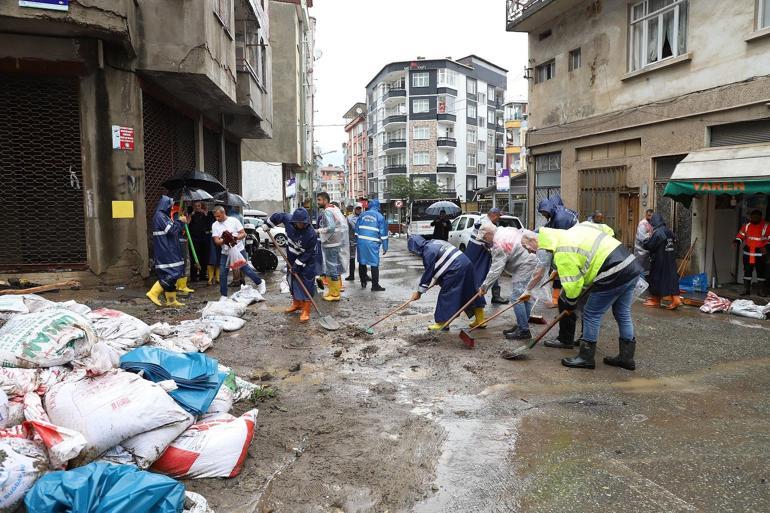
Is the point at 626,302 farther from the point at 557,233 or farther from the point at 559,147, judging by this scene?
the point at 559,147

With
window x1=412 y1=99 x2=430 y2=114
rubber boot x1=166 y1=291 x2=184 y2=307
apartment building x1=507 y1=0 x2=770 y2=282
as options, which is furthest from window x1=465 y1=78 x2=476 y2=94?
rubber boot x1=166 y1=291 x2=184 y2=307

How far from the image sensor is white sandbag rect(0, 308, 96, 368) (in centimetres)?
331

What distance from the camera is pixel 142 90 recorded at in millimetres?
10188

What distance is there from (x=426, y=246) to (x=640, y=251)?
205 inches

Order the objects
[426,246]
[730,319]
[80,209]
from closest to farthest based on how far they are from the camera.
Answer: [426,246]
[730,319]
[80,209]

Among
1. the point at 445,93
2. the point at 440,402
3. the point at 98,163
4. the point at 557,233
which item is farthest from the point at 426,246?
the point at 445,93

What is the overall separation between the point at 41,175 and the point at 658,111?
41.0 feet

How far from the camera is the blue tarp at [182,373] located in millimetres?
3473

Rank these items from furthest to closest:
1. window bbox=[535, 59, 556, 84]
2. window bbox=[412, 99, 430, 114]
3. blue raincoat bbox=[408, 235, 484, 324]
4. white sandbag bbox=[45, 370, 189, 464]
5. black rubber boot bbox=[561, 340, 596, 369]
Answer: window bbox=[412, 99, 430, 114], window bbox=[535, 59, 556, 84], blue raincoat bbox=[408, 235, 484, 324], black rubber boot bbox=[561, 340, 596, 369], white sandbag bbox=[45, 370, 189, 464]

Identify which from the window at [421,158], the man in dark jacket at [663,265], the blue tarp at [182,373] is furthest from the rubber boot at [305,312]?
the window at [421,158]

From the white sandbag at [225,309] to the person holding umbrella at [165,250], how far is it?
106cm

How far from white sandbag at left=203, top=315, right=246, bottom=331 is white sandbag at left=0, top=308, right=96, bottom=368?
3.38 metres

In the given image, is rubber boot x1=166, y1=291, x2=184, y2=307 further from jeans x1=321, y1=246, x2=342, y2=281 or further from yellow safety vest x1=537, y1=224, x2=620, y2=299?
yellow safety vest x1=537, y1=224, x2=620, y2=299

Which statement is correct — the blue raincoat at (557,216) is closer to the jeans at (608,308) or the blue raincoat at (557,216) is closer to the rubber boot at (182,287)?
the jeans at (608,308)
